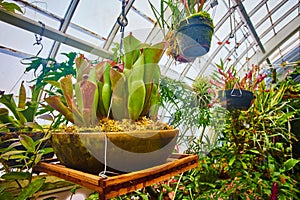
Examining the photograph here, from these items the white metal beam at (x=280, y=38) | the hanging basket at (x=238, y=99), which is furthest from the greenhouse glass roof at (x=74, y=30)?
the white metal beam at (x=280, y=38)

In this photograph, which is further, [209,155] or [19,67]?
[19,67]

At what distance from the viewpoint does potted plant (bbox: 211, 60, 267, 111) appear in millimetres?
1148

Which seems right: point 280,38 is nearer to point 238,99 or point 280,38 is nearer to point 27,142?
point 238,99

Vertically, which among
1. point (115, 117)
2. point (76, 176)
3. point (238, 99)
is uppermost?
point (238, 99)

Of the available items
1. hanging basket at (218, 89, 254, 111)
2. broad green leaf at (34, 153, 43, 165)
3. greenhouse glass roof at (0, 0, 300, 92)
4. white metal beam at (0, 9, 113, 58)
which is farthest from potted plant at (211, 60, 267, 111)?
broad green leaf at (34, 153, 43, 165)

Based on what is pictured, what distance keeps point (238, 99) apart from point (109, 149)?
96 cm

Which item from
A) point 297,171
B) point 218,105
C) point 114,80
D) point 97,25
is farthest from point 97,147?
point 97,25

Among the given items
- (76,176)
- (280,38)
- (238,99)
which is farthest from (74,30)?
(280,38)

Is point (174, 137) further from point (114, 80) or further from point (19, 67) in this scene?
point (19, 67)

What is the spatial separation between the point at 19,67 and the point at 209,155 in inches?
97.6

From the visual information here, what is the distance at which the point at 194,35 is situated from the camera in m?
0.93

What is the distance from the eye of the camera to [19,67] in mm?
2561

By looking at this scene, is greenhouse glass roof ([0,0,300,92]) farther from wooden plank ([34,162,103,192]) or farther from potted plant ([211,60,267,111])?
wooden plank ([34,162,103,192])

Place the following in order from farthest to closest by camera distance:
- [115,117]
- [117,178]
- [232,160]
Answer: [232,160], [115,117], [117,178]
